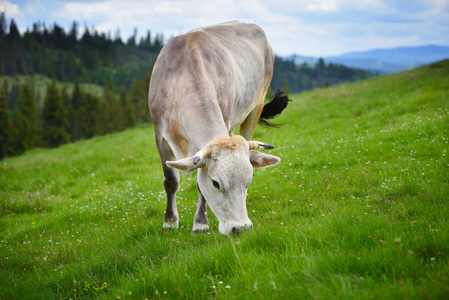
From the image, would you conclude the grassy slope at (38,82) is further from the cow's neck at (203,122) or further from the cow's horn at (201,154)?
the cow's horn at (201,154)

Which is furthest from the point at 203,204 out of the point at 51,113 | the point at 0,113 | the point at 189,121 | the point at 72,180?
the point at 51,113

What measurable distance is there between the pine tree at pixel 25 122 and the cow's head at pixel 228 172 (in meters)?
67.9

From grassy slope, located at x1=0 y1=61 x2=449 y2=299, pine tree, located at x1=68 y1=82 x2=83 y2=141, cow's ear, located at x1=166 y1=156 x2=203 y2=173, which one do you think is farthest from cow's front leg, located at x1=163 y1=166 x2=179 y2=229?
pine tree, located at x1=68 y1=82 x2=83 y2=141

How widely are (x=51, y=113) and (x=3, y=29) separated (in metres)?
92.8

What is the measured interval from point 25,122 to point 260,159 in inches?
2758

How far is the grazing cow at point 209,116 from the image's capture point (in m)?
4.19

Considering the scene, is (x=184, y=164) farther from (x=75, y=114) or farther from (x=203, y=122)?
(x=75, y=114)

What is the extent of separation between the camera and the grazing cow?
165 inches

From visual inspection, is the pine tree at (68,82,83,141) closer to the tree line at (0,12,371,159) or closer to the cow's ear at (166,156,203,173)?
the tree line at (0,12,371,159)

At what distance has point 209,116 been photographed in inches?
191

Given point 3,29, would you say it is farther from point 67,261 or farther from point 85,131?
point 67,261

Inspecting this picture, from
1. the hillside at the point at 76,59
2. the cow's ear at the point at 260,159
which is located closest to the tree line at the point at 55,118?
the hillside at the point at 76,59

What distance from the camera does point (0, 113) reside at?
56.5 m

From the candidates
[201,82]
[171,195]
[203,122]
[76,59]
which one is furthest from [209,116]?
[76,59]
